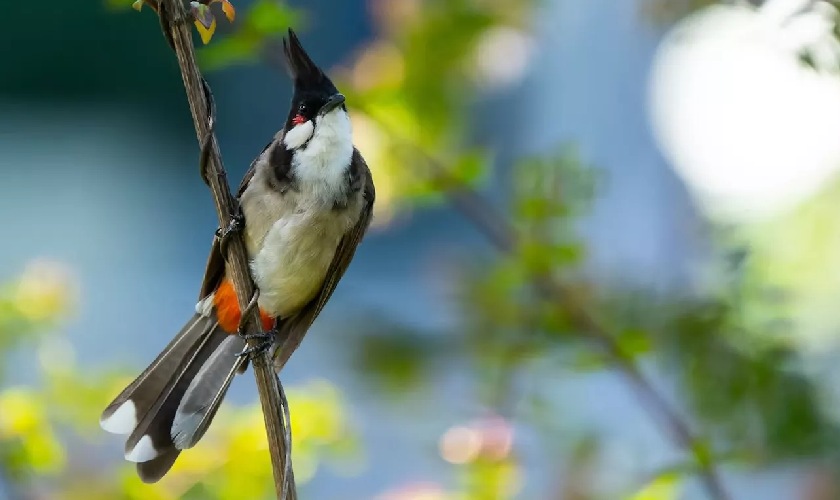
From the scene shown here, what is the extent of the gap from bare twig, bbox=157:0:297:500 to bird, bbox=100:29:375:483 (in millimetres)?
270

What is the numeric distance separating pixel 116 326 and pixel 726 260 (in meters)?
2.72

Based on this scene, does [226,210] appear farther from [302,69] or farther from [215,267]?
[215,267]

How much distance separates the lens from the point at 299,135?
56.8 inches

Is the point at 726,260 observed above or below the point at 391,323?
below

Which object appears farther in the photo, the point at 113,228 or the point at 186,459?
the point at 113,228

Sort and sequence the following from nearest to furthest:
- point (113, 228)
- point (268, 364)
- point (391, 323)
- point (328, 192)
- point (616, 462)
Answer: point (268, 364) < point (328, 192) < point (616, 462) < point (391, 323) < point (113, 228)

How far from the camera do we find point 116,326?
3.76 meters

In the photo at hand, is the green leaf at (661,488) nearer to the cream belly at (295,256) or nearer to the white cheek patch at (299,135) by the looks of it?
the cream belly at (295,256)

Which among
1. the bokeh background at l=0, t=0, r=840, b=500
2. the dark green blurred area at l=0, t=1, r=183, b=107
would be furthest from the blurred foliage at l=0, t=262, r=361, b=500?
the dark green blurred area at l=0, t=1, r=183, b=107

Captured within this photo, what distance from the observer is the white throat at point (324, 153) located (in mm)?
1427

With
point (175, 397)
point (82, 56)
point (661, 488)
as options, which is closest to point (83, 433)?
point (175, 397)

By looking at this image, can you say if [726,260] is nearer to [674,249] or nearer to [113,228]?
[674,249]

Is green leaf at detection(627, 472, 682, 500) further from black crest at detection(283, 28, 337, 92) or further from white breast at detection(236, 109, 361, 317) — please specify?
black crest at detection(283, 28, 337, 92)

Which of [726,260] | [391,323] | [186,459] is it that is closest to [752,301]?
[726,260]
